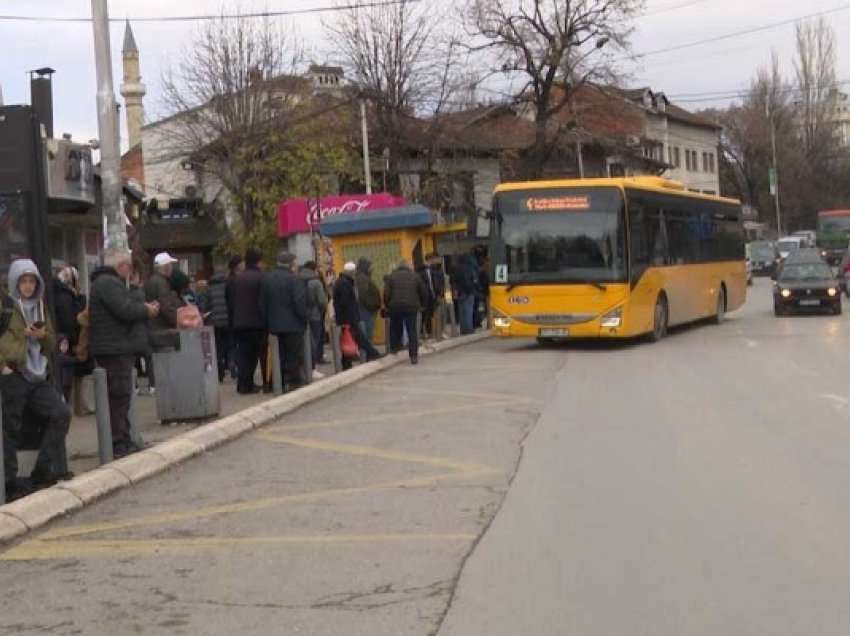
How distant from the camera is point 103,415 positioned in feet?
32.7

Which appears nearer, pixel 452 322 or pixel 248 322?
pixel 248 322

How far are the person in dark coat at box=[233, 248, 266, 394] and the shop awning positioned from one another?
7453mm

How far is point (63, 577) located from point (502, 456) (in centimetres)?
470

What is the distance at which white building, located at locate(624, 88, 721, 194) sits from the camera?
8150 cm

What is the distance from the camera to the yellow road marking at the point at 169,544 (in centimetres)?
744

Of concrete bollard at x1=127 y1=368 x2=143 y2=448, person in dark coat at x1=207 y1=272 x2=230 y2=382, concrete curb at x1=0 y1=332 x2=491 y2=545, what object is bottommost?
concrete curb at x1=0 y1=332 x2=491 y2=545

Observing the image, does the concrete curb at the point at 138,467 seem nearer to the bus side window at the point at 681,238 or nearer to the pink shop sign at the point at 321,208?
the bus side window at the point at 681,238

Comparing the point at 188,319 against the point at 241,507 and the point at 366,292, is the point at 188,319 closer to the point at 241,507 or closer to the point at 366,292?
the point at 241,507

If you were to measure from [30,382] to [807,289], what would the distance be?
2544cm

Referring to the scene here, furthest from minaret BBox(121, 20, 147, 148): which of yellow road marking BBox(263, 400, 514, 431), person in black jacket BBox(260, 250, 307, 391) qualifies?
yellow road marking BBox(263, 400, 514, 431)

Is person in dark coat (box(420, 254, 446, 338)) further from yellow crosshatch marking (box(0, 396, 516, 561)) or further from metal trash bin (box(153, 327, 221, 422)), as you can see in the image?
yellow crosshatch marking (box(0, 396, 516, 561))

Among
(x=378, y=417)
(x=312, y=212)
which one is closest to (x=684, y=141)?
(x=312, y=212)

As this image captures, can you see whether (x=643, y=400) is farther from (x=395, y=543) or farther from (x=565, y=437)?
(x=395, y=543)

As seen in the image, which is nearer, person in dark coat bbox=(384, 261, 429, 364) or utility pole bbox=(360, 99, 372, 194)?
person in dark coat bbox=(384, 261, 429, 364)
